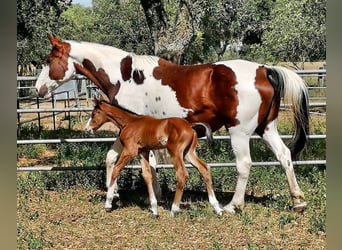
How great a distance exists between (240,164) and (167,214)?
93 cm

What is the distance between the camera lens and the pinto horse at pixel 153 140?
180 inches

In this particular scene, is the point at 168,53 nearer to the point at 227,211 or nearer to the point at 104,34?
the point at 227,211

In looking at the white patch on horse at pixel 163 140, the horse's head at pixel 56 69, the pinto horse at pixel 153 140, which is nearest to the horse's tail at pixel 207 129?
the pinto horse at pixel 153 140

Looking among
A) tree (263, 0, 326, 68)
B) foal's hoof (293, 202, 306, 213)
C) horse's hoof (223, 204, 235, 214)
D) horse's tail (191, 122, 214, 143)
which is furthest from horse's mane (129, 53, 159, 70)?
tree (263, 0, 326, 68)

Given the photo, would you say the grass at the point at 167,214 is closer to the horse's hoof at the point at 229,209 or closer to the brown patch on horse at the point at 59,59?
the horse's hoof at the point at 229,209

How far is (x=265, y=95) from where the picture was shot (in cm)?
479

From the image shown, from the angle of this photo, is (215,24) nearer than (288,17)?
No

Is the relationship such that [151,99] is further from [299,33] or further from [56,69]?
[299,33]

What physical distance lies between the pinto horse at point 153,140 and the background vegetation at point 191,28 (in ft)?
7.64

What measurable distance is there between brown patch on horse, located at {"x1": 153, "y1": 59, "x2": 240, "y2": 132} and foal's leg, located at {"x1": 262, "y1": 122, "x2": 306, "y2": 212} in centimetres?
46

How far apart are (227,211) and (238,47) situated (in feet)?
111
